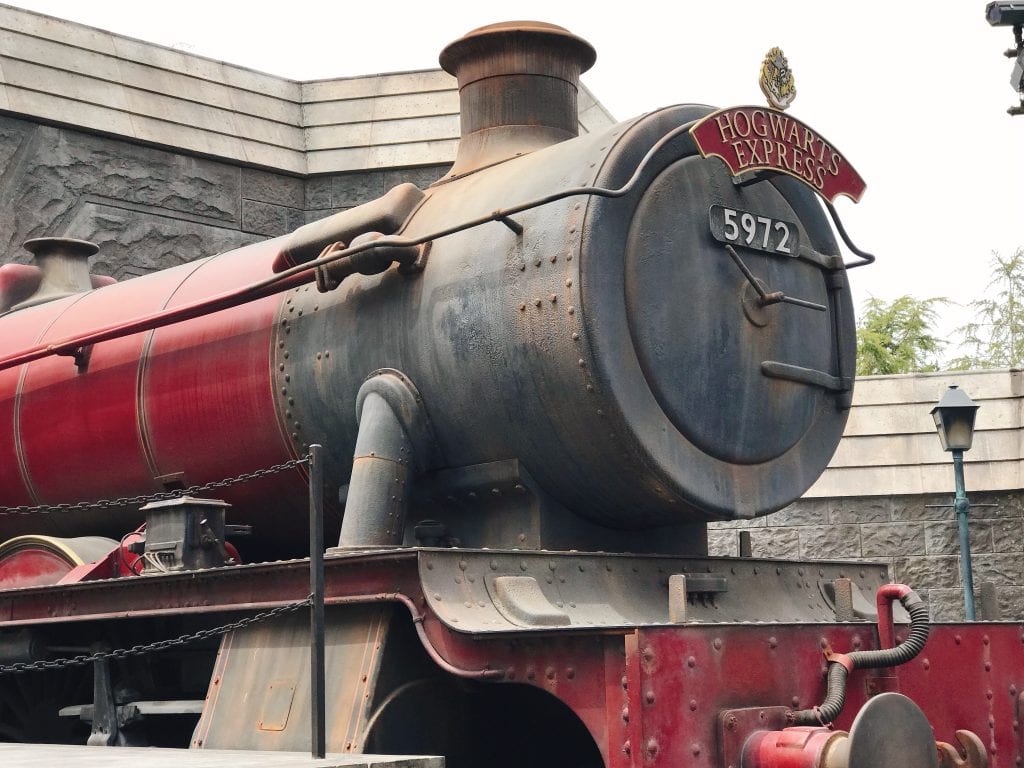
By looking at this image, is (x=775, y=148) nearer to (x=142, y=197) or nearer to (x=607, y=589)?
(x=607, y=589)

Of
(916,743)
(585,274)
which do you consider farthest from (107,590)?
(916,743)

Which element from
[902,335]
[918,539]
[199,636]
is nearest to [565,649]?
[199,636]

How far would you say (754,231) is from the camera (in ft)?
16.5

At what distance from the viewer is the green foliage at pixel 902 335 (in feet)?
105

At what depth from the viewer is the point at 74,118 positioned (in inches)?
457

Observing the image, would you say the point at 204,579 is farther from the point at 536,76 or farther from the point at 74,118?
the point at 74,118

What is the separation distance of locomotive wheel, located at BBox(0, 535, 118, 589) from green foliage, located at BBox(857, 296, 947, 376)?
27.8 meters

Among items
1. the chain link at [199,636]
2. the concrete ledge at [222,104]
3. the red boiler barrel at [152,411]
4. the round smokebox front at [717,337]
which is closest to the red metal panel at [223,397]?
the red boiler barrel at [152,411]

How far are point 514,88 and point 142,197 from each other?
7243 millimetres

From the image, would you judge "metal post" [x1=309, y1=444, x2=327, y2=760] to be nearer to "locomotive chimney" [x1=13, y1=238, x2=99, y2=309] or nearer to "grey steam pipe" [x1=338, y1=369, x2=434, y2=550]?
"grey steam pipe" [x1=338, y1=369, x2=434, y2=550]

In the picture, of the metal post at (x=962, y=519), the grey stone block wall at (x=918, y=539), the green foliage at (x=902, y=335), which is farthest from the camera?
the green foliage at (x=902, y=335)

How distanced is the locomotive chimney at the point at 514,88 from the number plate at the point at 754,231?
899 millimetres

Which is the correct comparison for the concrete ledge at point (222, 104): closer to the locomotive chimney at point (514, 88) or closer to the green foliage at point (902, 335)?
the locomotive chimney at point (514, 88)

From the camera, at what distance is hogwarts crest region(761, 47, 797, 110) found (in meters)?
4.99
